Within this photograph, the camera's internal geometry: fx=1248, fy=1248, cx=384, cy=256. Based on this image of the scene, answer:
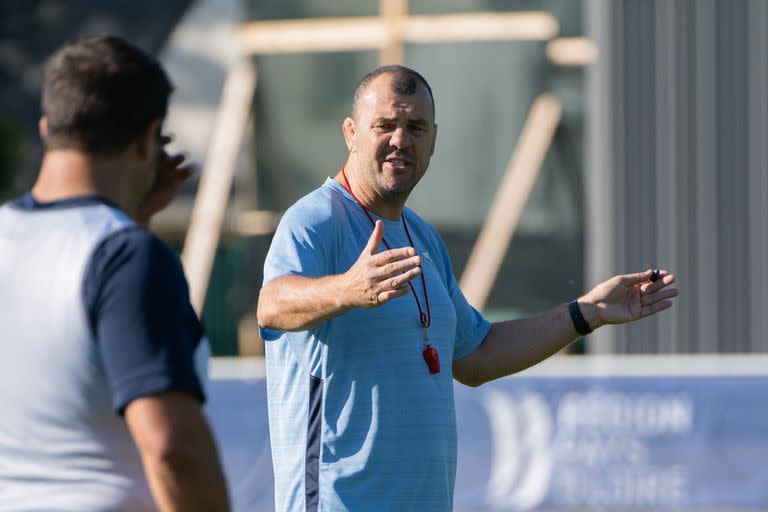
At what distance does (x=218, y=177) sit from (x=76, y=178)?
32.5 feet

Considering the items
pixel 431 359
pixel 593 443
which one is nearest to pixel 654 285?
pixel 431 359

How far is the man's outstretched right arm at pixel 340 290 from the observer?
8.77ft

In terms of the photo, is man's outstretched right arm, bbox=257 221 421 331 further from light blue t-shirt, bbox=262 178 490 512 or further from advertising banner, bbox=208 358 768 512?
advertising banner, bbox=208 358 768 512

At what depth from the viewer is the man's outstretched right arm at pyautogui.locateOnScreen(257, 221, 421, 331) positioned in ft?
8.77

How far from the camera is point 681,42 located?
1018 cm

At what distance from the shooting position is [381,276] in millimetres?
2670

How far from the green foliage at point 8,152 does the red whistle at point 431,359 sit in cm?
985

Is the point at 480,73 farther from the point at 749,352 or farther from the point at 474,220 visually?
the point at 749,352

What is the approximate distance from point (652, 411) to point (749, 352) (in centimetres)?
191

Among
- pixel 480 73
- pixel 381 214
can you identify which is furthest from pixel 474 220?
pixel 381 214

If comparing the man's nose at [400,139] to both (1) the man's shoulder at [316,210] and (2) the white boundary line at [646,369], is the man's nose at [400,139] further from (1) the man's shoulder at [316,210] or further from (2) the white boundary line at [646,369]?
(2) the white boundary line at [646,369]

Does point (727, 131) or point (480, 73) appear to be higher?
point (480, 73)

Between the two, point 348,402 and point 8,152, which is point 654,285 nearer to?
point 348,402

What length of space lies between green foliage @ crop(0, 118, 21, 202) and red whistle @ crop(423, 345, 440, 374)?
985 cm
